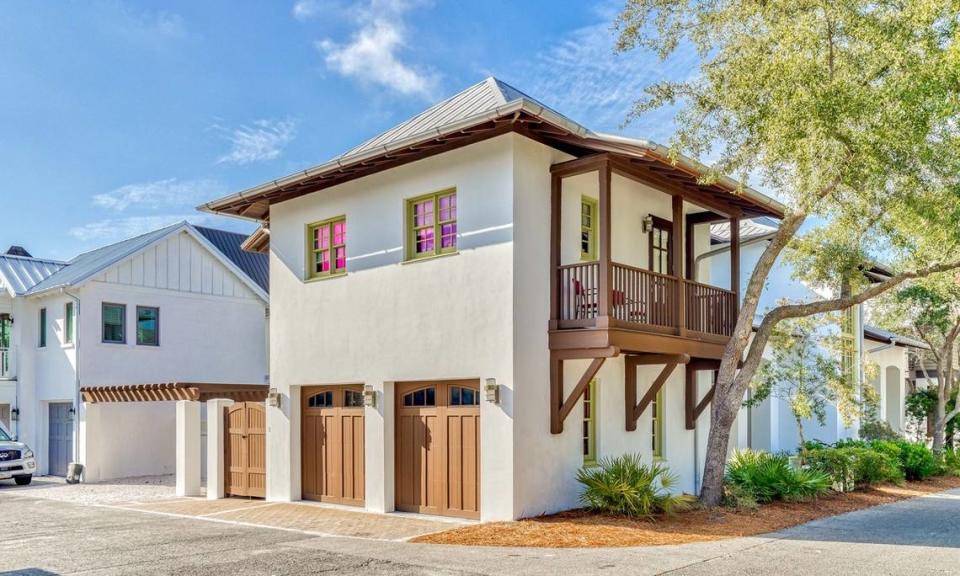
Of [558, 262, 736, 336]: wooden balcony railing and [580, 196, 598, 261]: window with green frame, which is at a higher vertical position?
[580, 196, 598, 261]: window with green frame

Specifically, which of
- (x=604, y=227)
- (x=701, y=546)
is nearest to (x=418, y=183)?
(x=604, y=227)

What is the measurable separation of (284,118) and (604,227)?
1194cm

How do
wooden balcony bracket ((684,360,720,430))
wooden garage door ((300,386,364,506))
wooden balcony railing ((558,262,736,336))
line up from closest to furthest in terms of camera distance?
wooden balcony railing ((558,262,736,336)) < wooden garage door ((300,386,364,506)) < wooden balcony bracket ((684,360,720,430))

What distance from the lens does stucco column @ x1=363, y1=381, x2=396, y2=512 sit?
1417 cm


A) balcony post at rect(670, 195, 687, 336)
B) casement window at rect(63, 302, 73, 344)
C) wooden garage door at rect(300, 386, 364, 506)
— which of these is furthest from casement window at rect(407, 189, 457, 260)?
casement window at rect(63, 302, 73, 344)

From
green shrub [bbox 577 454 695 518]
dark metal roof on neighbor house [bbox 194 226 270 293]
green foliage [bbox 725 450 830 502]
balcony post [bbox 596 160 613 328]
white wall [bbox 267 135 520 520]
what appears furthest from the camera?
dark metal roof on neighbor house [bbox 194 226 270 293]

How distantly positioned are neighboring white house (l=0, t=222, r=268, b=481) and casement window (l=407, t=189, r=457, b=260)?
12.0 meters

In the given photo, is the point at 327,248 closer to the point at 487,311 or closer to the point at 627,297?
the point at 487,311

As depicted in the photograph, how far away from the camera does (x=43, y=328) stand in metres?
23.9

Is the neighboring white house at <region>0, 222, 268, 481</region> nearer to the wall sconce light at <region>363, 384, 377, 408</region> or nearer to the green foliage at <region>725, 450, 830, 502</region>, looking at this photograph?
the wall sconce light at <region>363, 384, 377, 408</region>

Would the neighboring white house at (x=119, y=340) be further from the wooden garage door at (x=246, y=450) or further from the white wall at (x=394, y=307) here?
the white wall at (x=394, y=307)

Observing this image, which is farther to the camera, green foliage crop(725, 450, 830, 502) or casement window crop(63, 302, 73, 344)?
casement window crop(63, 302, 73, 344)

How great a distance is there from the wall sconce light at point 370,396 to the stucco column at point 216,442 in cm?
431

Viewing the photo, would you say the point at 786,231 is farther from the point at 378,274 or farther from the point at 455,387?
the point at 378,274
